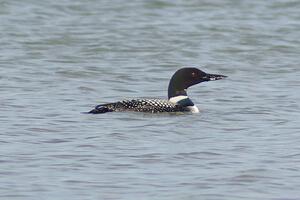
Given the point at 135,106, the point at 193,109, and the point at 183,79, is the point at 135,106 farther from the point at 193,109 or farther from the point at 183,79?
the point at 183,79

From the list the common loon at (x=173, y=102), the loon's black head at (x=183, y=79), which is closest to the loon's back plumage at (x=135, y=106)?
the common loon at (x=173, y=102)

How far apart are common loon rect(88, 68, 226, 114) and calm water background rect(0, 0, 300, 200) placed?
110 mm

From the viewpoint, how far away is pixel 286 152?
1010 cm

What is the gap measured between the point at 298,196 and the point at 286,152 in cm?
166

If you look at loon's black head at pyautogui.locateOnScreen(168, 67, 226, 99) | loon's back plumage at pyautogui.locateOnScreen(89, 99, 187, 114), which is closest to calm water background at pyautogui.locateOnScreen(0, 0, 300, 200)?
loon's back plumage at pyautogui.locateOnScreen(89, 99, 187, 114)

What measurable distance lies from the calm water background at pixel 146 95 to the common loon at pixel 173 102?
11 cm

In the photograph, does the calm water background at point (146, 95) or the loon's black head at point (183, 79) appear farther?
the loon's black head at point (183, 79)

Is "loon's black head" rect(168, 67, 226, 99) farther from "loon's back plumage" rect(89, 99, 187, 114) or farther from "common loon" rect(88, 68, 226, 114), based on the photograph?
"loon's back plumage" rect(89, 99, 187, 114)

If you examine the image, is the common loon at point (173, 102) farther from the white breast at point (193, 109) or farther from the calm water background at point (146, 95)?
the calm water background at point (146, 95)

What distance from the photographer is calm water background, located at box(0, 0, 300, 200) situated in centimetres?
891

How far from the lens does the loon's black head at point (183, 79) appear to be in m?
Answer: 12.8

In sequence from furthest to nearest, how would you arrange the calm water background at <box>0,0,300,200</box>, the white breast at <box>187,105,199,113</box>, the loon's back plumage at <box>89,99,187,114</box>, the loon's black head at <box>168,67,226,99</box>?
the loon's black head at <box>168,67,226,99</box> < the white breast at <box>187,105,199,113</box> < the loon's back plumage at <box>89,99,187,114</box> < the calm water background at <box>0,0,300,200</box>

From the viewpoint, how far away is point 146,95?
45.4ft

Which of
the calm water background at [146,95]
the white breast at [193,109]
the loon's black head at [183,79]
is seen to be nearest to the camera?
the calm water background at [146,95]
